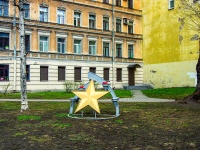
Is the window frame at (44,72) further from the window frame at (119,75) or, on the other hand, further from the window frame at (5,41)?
the window frame at (119,75)

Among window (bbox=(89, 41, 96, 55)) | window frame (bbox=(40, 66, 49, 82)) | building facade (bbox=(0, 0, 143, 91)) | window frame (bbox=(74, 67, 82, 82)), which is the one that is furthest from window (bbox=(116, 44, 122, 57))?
window frame (bbox=(40, 66, 49, 82))

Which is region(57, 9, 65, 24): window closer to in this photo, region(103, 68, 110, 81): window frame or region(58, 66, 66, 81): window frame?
region(58, 66, 66, 81): window frame

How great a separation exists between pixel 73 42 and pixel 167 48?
473 inches

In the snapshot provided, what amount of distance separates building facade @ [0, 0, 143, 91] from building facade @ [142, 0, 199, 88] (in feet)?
4.84

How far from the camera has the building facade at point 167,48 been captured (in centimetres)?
→ 3083

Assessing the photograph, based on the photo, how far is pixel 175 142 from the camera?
5.93m

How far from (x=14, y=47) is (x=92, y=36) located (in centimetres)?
997

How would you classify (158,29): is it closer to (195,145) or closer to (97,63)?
(97,63)

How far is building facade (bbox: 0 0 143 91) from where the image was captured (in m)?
27.5

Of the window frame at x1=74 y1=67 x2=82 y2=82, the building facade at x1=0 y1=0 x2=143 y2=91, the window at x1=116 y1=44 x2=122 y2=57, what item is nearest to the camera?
the building facade at x1=0 y1=0 x2=143 y2=91

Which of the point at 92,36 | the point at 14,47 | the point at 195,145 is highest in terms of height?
the point at 92,36

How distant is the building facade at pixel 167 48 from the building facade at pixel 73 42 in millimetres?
1475

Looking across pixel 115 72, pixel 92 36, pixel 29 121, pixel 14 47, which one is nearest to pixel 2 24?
pixel 14 47

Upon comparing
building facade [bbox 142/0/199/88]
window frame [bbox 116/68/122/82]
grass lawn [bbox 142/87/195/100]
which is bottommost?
grass lawn [bbox 142/87/195/100]
